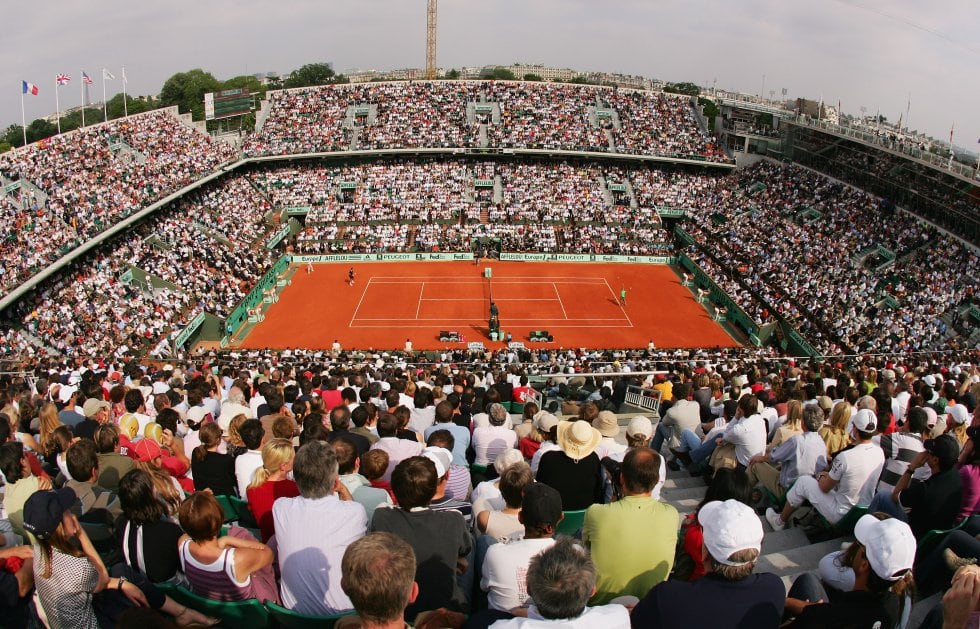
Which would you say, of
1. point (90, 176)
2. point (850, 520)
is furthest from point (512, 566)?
point (90, 176)

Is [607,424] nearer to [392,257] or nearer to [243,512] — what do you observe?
[243,512]

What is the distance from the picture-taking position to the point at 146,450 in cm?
861

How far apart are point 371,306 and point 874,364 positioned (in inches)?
1156

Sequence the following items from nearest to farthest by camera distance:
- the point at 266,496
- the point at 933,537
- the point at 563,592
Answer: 1. the point at 563,592
2. the point at 266,496
3. the point at 933,537

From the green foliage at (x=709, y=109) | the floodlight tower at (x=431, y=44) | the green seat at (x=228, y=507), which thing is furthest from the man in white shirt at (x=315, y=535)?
the floodlight tower at (x=431, y=44)

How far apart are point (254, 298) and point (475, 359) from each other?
19.2 meters

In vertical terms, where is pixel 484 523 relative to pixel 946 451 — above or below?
below

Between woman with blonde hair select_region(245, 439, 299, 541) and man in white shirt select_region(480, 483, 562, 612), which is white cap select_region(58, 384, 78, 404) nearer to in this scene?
woman with blonde hair select_region(245, 439, 299, 541)

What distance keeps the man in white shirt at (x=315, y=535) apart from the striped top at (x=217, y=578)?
15.7 inches

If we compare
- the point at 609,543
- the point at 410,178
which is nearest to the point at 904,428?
the point at 609,543

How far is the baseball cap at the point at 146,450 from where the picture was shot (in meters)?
8.54

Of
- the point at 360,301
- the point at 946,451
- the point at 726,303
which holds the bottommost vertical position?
the point at 360,301

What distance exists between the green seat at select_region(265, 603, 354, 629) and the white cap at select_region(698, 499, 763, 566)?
9.10ft

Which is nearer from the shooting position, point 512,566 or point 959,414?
point 512,566
